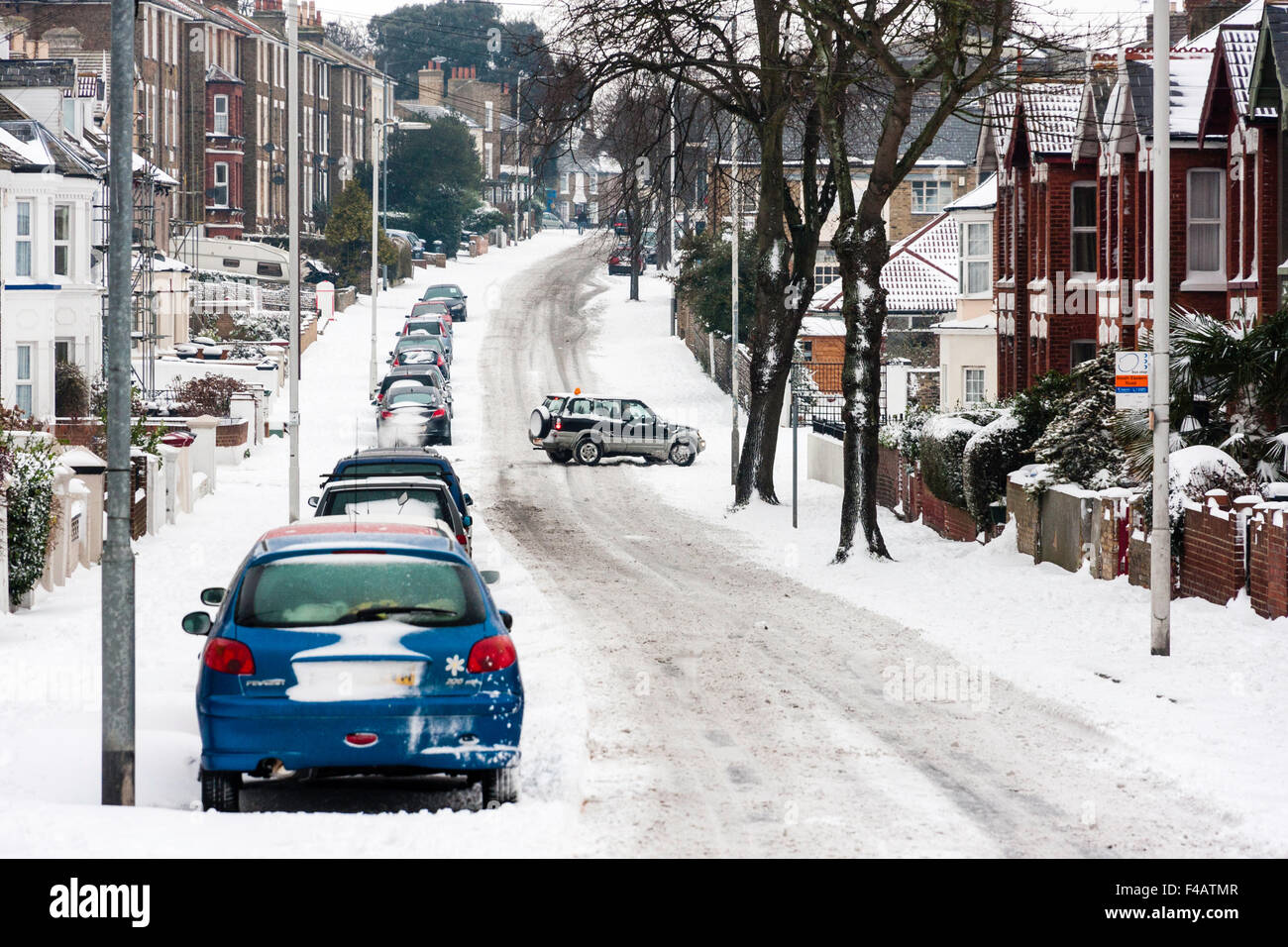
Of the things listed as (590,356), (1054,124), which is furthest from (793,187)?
(1054,124)

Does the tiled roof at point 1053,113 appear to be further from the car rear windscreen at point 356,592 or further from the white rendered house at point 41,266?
the car rear windscreen at point 356,592

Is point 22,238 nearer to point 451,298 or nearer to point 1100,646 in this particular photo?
point 1100,646

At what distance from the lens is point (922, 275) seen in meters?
60.2

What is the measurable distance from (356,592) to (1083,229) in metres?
26.2

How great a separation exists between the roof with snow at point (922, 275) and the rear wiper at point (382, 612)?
5043 cm

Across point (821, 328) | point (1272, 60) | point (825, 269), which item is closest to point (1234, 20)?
point (1272, 60)

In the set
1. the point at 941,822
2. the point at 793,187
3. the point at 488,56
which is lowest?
the point at 941,822

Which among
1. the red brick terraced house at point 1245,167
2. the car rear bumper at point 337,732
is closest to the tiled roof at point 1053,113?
the red brick terraced house at point 1245,167

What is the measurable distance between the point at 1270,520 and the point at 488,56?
5962 inches

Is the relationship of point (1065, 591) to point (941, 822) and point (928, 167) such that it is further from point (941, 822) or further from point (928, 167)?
point (928, 167)

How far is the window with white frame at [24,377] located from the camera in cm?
3734

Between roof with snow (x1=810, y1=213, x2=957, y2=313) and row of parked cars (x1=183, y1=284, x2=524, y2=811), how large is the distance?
50305 millimetres

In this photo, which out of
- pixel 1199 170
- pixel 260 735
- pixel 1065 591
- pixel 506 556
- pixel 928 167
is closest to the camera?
pixel 260 735

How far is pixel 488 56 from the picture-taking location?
6334 inches
